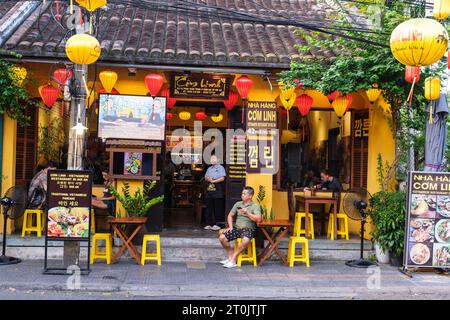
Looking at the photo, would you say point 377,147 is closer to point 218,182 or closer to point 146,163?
point 218,182

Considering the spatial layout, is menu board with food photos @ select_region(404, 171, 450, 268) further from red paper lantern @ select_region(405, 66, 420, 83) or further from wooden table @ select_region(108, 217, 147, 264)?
wooden table @ select_region(108, 217, 147, 264)

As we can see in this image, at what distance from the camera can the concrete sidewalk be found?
8.41m

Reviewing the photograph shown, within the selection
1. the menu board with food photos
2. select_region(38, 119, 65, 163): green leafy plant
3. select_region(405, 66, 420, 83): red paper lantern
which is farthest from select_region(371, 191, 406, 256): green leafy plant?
select_region(38, 119, 65, 163): green leafy plant

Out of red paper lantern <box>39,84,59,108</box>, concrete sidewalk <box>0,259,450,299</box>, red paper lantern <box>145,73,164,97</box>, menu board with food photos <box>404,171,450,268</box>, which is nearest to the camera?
concrete sidewalk <box>0,259,450,299</box>

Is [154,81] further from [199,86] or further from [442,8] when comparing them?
[442,8]

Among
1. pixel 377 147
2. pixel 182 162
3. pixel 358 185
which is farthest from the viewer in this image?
pixel 182 162

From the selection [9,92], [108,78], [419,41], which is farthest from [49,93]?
[419,41]

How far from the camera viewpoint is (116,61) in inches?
422

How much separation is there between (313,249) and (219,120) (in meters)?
5.50

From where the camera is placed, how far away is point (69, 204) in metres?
9.23

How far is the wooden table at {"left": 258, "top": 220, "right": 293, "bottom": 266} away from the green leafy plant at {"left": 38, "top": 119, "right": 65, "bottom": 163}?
5.99 meters

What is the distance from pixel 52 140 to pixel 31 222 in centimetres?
256

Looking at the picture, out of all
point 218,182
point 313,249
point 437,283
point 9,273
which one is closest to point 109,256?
point 9,273

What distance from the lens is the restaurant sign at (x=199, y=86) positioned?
38.1 ft
